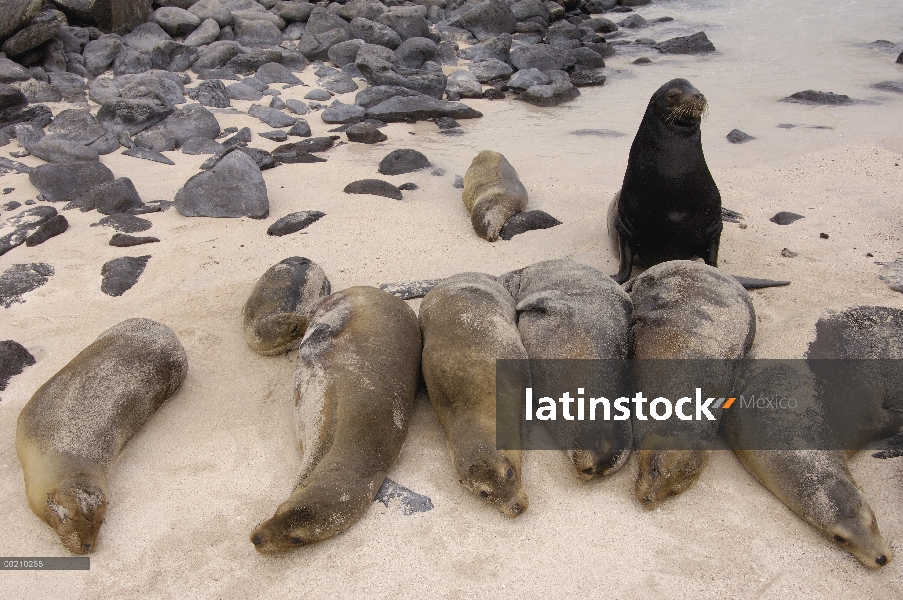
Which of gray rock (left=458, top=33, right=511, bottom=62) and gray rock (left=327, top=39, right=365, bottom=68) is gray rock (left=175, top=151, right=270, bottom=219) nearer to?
gray rock (left=327, top=39, right=365, bottom=68)

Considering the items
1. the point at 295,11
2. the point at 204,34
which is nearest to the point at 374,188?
the point at 204,34

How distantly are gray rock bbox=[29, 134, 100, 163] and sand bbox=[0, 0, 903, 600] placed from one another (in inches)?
12.5

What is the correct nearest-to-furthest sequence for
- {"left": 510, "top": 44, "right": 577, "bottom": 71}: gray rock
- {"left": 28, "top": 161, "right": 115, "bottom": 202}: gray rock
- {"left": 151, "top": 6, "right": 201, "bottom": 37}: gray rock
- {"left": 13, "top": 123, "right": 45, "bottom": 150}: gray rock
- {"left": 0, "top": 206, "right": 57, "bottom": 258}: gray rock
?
{"left": 0, "top": 206, "right": 57, "bottom": 258}: gray rock
{"left": 28, "top": 161, "right": 115, "bottom": 202}: gray rock
{"left": 13, "top": 123, "right": 45, "bottom": 150}: gray rock
{"left": 510, "top": 44, "right": 577, "bottom": 71}: gray rock
{"left": 151, "top": 6, "right": 201, "bottom": 37}: gray rock

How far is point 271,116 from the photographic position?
8.24m

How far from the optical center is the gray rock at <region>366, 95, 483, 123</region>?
27.8 feet

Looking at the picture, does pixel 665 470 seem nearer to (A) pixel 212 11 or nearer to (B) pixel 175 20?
(B) pixel 175 20

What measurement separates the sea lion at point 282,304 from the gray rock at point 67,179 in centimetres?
292

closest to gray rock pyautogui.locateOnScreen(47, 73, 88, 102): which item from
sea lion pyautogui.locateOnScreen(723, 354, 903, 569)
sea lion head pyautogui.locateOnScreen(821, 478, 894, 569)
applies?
sea lion pyautogui.locateOnScreen(723, 354, 903, 569)

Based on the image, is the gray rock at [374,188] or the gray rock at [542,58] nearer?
the gray rock at [374,188]

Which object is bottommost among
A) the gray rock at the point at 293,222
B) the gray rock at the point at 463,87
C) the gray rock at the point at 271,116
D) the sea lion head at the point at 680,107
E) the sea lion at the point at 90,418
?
the gray rock at the point at 463,87

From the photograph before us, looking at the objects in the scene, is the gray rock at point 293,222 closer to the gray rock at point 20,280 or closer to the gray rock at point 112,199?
the gray rock at point 112,199

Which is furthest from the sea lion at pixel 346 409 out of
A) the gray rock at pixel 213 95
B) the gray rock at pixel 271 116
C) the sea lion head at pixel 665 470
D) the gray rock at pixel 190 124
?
the gray rock at pixel 213 95

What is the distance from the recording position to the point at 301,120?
811 cm

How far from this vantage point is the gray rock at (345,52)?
1088 centimetres
